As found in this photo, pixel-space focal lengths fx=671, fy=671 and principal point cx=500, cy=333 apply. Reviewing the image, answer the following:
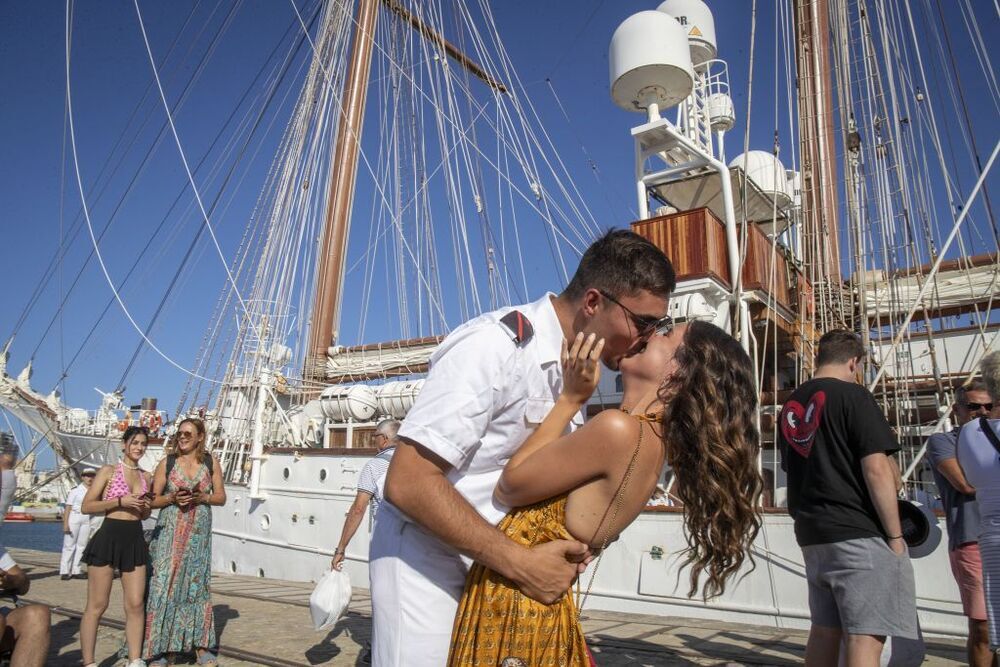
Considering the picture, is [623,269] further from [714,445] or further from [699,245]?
[699,245]

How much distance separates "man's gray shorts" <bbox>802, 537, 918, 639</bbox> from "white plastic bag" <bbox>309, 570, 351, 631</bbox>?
107 inches

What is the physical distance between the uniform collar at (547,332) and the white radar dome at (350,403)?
36.2 feet

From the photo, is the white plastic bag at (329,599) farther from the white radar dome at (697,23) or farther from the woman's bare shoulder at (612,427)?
the white radar dome at (697,23)

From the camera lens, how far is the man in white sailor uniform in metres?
1.50

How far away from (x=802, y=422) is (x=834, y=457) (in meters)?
0.23

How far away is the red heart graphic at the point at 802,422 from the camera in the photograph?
2979mm

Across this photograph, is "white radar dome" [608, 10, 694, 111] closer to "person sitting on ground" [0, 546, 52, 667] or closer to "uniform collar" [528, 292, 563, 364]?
"uniform collar" [528, 292, 563, 364]

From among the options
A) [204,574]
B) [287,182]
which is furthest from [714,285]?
[287,182]

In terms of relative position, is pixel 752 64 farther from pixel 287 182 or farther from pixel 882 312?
pixel 287 182

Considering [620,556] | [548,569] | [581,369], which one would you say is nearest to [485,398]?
[581,369]

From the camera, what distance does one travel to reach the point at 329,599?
4043 millimetres

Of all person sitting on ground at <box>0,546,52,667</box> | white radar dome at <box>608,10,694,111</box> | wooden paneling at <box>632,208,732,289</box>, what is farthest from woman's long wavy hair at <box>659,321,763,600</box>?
white radar dome at <box>608,10,694,111</box>

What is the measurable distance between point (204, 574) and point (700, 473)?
4.30 m

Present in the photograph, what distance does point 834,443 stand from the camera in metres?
2.88
